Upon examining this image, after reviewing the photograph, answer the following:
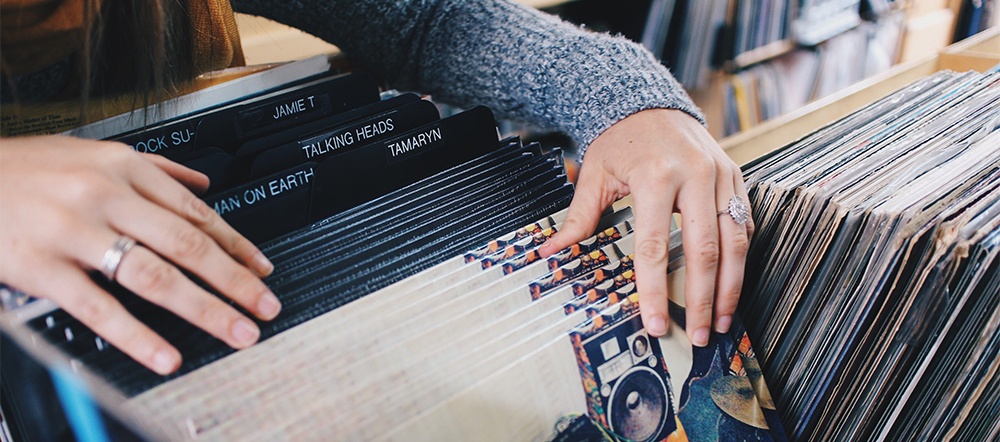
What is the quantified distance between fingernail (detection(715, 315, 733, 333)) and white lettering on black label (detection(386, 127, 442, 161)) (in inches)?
12.9

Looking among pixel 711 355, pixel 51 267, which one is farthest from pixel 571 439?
pixel 51 267

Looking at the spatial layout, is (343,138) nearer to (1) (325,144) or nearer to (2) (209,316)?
(1) (325,144)

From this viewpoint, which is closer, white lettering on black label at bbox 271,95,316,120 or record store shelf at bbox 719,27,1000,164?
white lettering on black label at bbox 271,95,316,120

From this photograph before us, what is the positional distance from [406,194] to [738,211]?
1.05ft

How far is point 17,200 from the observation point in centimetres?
44

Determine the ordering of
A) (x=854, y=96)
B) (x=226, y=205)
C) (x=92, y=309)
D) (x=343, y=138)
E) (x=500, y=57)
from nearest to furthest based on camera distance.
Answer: (x=92, y=309), (x=226, y=205), (x=343, y=138), (x=500, y=57), (x=854, y=96)

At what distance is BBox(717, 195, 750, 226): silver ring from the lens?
619 millimetres

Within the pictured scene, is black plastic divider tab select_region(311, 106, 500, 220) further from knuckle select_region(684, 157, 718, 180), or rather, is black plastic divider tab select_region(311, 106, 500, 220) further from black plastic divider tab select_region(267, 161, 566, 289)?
knuckle select_region(684, 157, 718, 180)

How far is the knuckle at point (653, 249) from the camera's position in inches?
23.1

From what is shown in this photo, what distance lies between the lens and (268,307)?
19.2 inches

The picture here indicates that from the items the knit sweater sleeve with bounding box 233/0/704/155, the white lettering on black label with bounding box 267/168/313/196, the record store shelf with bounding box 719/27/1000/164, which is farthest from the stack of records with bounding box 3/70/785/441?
the record store shelf with bounding box 719/27/1000/164

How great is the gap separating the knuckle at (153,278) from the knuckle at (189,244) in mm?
13

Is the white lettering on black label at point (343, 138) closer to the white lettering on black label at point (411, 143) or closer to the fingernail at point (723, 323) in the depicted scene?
the white lettering on black label at point (411, 143)

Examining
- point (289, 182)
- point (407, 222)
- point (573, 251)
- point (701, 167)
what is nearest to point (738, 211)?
point (701, 167)
